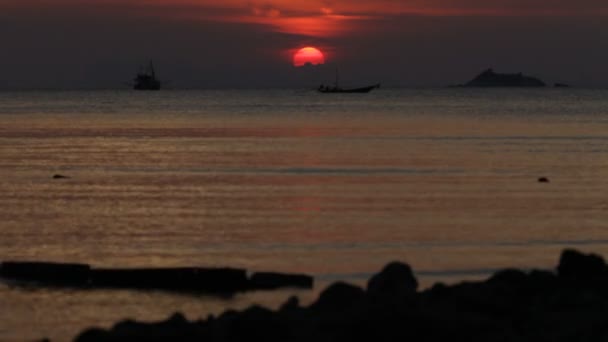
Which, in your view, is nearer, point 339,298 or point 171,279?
point 339,298

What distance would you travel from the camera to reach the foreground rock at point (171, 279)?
1938cm

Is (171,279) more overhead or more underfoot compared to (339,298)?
more underfoot

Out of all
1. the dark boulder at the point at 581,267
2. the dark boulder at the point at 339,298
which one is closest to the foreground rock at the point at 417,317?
the dark boulder at the point at 339,298

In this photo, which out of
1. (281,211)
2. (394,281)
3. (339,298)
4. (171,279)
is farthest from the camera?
(281,211)

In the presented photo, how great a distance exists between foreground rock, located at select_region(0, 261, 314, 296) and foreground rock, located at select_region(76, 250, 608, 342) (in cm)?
293

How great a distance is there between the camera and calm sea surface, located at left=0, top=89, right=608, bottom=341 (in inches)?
802

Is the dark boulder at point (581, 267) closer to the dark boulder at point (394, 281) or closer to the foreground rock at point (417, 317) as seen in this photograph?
the foreground rock at point (417, 317)

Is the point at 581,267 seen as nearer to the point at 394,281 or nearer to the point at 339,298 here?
the point at 394,281

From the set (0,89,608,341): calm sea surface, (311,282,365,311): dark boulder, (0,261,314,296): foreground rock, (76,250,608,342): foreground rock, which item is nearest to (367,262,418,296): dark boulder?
(76,250,608,342): foreground rock

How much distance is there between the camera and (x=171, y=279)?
19547mm

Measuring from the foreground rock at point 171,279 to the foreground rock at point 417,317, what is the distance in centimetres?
293

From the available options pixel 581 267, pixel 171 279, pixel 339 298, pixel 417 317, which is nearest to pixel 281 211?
pixel 171 279

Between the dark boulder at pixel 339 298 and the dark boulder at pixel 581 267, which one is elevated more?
the dark boulder at pixel 581 267

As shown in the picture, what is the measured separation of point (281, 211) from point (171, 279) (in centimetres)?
1045
